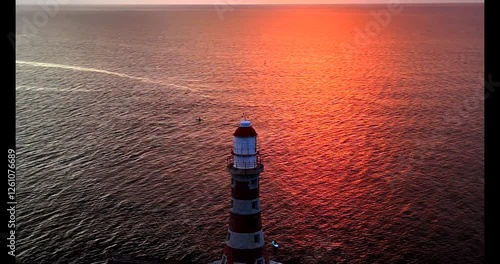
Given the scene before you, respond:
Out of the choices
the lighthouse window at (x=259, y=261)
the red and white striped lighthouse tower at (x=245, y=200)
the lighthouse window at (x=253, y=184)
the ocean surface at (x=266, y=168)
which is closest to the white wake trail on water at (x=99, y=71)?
the ocean surface at (x=266, y=168)

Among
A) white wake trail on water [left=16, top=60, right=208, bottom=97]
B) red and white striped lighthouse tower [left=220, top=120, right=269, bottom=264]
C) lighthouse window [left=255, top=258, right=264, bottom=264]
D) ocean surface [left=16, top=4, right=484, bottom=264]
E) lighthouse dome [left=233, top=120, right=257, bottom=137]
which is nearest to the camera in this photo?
red and white striped lighthouse tower [left=220, top=120, right=269, bottom=264]

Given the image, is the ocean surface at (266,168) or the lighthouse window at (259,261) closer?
the lighthouse window at (259,261)

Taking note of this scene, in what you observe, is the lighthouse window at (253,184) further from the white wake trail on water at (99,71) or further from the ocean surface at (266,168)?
the white wake trail on water at (99,71)

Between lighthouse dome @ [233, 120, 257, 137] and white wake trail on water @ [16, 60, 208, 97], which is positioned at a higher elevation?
white wake trail on water @ [16, 60, 208, 97]

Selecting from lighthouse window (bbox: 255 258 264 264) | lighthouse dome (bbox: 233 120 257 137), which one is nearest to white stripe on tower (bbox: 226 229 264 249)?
lighthouse window (bbox: 255 258 264 264)

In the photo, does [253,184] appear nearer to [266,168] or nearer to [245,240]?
[245,240]

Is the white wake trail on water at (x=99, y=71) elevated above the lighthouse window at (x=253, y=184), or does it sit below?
above

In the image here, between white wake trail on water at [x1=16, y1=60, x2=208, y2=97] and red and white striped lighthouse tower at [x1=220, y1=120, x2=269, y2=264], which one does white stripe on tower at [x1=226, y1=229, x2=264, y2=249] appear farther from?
white wake trail on water at [x1=16, y1=60, x2=208, y2=97]

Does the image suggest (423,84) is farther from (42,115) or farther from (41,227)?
(41,227)

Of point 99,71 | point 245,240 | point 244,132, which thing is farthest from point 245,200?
point 99,71
